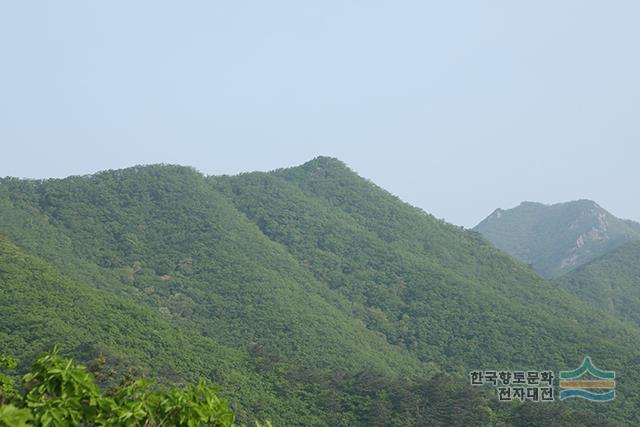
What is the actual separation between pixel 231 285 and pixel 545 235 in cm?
8313

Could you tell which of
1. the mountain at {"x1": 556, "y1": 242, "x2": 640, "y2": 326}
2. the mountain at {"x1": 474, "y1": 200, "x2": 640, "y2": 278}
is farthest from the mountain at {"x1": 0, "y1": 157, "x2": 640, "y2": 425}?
the mountain at {"x1": 474, "y1": 200, "x2": 640, "y2": 278}

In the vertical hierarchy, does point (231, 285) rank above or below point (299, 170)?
below

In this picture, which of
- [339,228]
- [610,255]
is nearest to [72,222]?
[339,228]

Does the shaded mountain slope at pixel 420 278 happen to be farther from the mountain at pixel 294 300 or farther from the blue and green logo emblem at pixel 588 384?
the blue and green logo emblem at pixel 588 384

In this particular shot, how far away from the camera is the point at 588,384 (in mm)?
32562

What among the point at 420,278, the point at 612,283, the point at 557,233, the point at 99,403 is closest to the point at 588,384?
the point at 420,278

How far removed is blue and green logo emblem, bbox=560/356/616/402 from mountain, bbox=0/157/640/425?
0.66m

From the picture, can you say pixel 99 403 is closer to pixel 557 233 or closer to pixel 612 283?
pixel 612 283

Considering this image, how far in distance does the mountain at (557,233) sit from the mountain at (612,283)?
57.7 feet

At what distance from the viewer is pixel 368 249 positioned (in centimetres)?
5012

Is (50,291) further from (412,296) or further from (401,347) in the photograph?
(412,296)

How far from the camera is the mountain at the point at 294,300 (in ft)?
Result: 81.4

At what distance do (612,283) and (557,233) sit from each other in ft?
141

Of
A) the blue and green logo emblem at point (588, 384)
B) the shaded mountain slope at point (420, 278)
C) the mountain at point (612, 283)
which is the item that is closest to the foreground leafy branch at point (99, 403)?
the blue and green logo emblem at point (588, 384)
